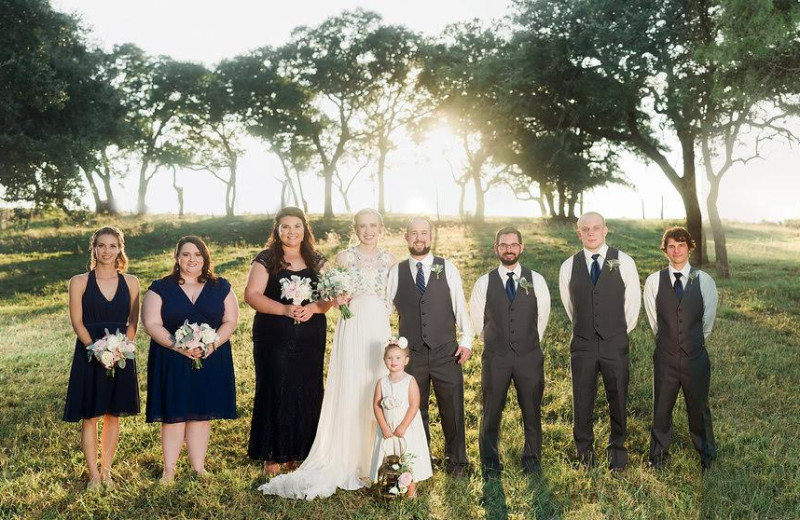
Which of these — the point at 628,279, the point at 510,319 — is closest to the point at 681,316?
the point at 628,279

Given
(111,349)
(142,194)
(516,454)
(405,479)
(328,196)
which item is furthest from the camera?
(142,194)

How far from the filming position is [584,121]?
22969 mm

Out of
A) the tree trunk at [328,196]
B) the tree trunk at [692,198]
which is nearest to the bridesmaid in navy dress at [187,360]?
the tree trunk at [692,198]

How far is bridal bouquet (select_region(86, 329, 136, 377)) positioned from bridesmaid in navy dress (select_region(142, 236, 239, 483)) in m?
0.24

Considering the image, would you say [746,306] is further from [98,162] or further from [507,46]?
[98,162]

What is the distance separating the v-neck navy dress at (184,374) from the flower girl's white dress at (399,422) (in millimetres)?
1537

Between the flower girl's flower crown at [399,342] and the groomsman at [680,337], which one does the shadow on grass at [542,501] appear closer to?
the groomsman at [680,337]

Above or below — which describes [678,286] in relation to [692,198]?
below

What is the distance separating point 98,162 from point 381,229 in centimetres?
2262

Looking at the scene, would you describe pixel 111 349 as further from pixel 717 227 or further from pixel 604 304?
pixel 717 227

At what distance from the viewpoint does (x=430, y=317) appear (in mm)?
6727

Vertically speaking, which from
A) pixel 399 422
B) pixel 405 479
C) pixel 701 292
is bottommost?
pixel 405 479

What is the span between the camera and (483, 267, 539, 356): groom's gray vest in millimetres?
6770

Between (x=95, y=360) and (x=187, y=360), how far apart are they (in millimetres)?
890
